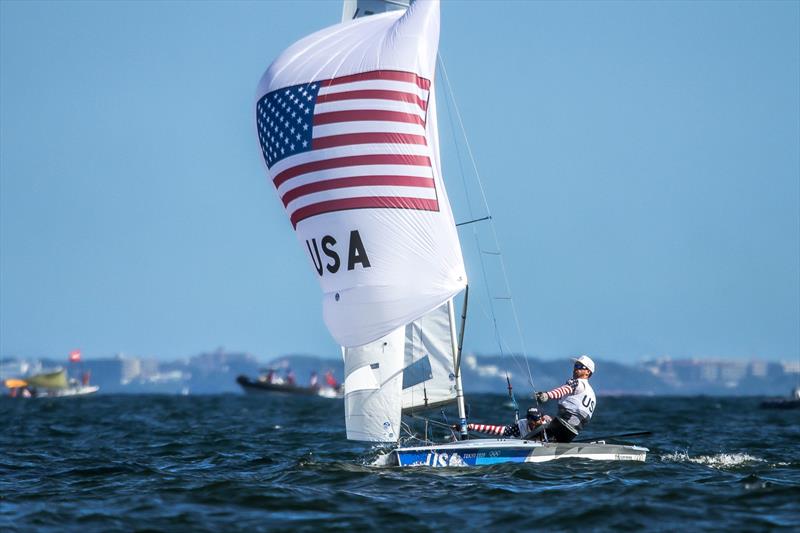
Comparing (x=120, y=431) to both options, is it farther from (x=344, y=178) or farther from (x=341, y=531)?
(x=341, y=531)

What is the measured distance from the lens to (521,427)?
17078mm

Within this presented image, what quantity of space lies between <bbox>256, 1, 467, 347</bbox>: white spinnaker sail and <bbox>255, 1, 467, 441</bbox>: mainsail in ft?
0.04

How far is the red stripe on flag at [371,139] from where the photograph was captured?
50.5ft

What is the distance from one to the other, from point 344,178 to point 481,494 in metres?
4.27

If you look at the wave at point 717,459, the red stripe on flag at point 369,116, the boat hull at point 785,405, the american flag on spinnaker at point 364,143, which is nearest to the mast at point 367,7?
the american flag on spinnaker at point 364,143

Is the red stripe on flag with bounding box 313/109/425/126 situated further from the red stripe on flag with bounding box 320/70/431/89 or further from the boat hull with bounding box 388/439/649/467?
the boat hull with bounding box 388/439/649/467

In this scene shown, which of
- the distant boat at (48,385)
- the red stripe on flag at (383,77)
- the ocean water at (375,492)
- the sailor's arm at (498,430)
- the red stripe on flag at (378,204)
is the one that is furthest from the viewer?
the distant boat at (48,385)

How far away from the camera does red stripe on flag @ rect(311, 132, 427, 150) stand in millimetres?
15406

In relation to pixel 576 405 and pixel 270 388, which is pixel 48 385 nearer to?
pixel 270 388

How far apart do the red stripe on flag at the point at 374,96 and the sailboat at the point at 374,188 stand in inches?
0.6

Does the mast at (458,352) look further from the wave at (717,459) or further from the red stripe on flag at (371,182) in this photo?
the wave at (717,459)

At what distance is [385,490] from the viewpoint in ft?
48.0

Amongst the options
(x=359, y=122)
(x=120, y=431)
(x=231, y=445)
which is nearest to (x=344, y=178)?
(x=359, y=122)

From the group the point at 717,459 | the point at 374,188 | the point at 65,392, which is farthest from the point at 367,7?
the point at 65,392
